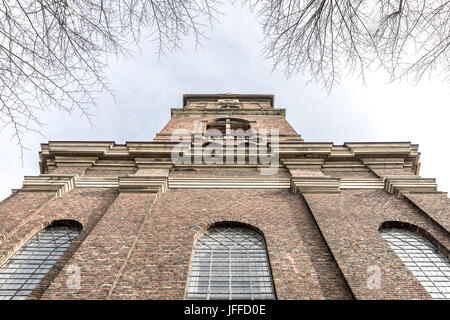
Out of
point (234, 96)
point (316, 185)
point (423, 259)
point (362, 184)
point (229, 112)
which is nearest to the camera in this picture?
point (423, 259)

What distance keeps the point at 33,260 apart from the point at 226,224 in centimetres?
467

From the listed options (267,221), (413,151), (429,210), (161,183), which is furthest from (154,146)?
(413,151)

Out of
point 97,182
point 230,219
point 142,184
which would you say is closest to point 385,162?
point 230,219

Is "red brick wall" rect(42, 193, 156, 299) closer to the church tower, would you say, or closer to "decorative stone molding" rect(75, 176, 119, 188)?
the church tower

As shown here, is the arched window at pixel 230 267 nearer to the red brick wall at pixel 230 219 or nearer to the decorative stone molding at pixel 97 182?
the red brick wall at pixel 230 219

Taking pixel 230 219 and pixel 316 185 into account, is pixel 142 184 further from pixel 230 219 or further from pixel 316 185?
pixel 316 185

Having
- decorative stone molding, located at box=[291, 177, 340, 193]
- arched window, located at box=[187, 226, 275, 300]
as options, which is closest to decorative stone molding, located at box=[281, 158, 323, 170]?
decorative stone molding, located at box=[291, 177, 340, 193]

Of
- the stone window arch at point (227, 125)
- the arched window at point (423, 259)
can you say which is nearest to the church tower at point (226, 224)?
the arched window at point (423, 259)

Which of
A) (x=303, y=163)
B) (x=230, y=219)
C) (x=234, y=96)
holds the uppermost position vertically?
(x=234, y=96)

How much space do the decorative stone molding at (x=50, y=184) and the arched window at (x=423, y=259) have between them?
9.16 meters

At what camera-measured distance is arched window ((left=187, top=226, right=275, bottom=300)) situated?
20.7 ft

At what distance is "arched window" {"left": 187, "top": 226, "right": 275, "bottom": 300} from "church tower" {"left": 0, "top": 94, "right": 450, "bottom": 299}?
0.11 ft

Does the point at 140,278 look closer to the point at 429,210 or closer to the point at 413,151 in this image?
the point at 429,210

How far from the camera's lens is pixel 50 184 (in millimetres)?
9516
